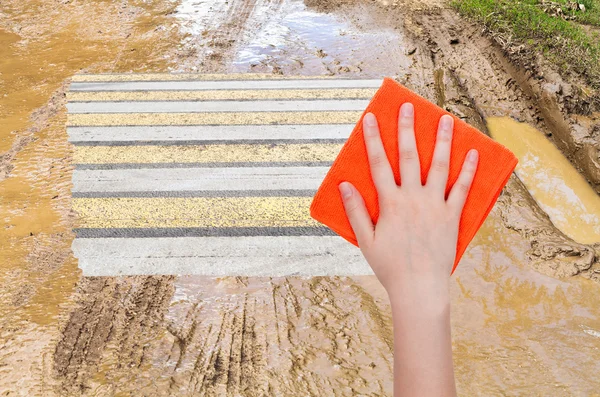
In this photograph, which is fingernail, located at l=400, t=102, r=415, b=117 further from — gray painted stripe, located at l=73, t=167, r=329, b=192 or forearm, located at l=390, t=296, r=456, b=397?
gray painted stripe, located at l=73, t=167, r=329, b=192

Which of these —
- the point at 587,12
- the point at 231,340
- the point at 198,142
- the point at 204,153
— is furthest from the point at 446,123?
the point at 587,12

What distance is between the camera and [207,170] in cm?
439

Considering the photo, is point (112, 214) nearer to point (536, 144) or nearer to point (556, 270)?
point (556, 270)

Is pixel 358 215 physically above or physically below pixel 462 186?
below

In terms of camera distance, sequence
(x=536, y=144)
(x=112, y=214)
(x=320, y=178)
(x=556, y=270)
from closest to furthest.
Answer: (x=556, y=270)
(x=112, y=214)
(x=320, y=178)
(x=536, y=144)

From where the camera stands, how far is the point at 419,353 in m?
1.03

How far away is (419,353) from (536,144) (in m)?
4.90

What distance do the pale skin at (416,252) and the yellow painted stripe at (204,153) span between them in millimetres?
3460

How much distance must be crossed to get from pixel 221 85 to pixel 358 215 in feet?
16.6

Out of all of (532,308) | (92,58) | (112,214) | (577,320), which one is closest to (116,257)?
(112,214)

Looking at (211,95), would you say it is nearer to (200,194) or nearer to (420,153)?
(200,194)

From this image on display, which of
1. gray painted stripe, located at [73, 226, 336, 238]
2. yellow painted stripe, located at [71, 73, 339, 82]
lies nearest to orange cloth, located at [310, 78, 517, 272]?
gray painted stripe, located at [73, 226, 336, 238]

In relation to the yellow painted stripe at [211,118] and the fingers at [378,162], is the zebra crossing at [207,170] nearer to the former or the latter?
the yellow painted stripe at [211,118]

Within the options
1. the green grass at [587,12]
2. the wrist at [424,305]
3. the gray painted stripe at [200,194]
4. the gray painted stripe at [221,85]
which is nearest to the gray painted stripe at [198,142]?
the gray painted stripe at [200,194]
